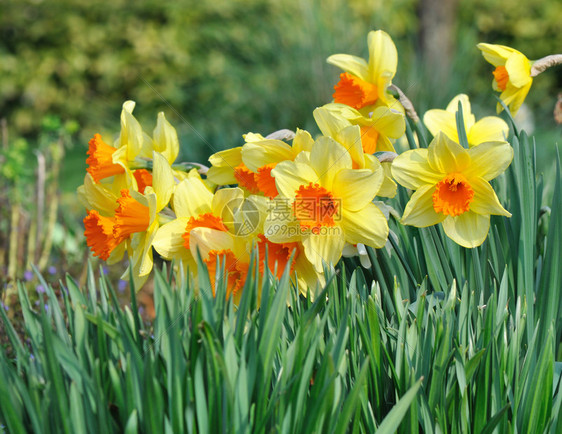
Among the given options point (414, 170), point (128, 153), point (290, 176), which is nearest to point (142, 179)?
point (128, 153)

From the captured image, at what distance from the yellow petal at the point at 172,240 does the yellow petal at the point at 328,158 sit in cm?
32

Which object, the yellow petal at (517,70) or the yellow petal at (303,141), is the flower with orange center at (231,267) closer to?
the yellow petal at (303,141)

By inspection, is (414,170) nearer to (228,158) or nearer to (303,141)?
(303,141)

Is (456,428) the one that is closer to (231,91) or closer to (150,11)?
(231,91)

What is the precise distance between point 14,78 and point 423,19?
197 inches

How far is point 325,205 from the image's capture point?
3.93 feet

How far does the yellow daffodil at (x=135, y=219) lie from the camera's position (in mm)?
1260

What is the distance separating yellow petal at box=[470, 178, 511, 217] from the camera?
124 cm

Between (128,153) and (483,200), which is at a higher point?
(128,153)

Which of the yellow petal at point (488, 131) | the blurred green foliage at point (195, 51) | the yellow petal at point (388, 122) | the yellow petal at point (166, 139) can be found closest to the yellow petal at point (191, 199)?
the yellow petal at point (166, 139)

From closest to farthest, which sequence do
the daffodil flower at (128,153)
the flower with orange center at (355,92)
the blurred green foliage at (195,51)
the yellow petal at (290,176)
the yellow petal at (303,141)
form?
1. the yellow petal at (290,176)
2. the yellow petal at (303,141)
3. the daffodil flower at (128,153)
4. the flower with orange center at (355,92)
5. the blurred green foliage at (195,51)

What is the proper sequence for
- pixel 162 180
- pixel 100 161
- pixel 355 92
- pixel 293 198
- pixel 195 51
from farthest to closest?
pixel 195 51, pixel 355 92, pixel 100 161, pixel 162 180, pixel 293 198

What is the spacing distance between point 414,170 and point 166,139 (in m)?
0.63

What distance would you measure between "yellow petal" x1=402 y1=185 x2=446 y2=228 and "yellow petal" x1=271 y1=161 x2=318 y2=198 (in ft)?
0.76
